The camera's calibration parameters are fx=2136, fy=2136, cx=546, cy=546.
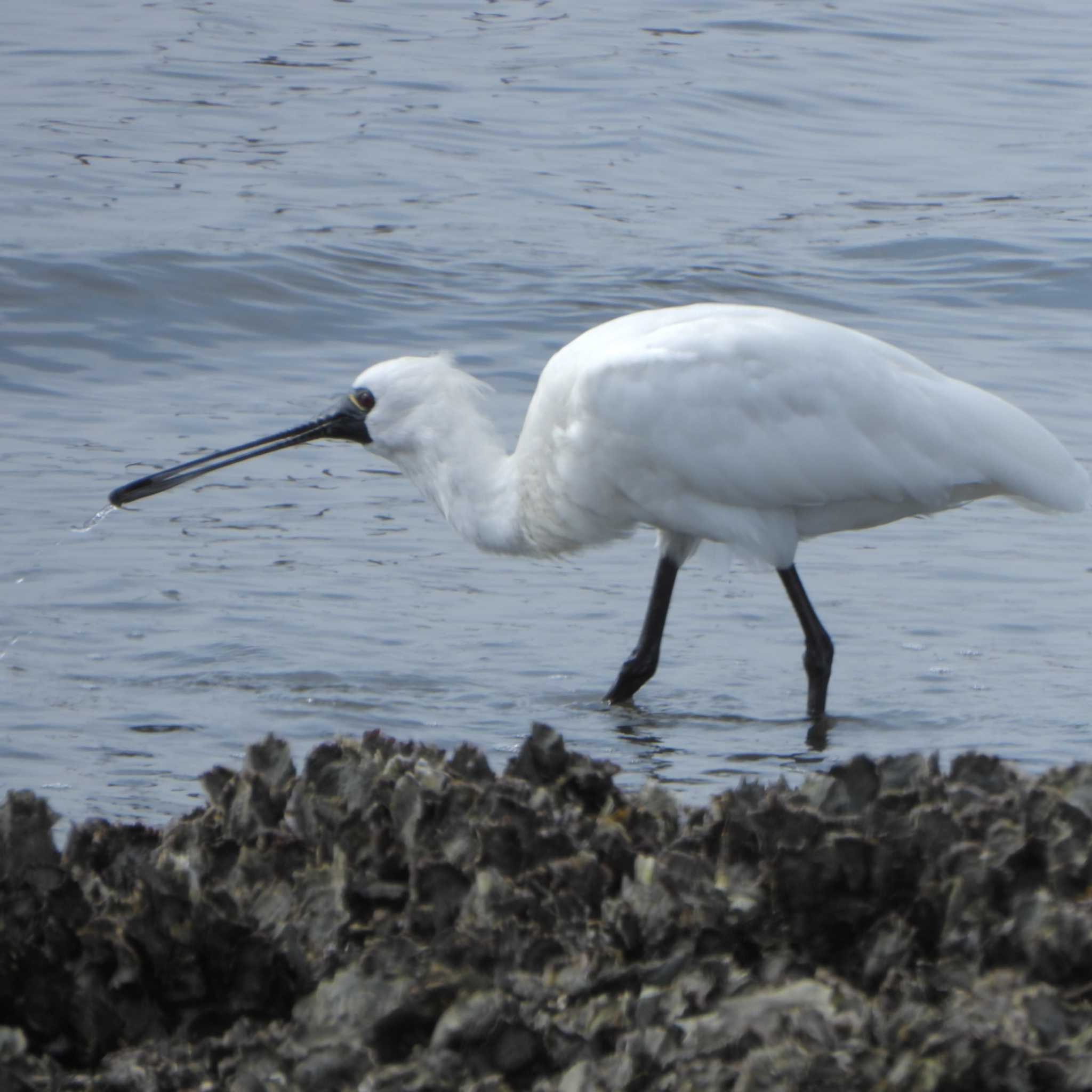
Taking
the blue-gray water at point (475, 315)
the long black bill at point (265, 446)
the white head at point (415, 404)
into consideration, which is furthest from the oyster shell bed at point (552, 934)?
the long black bill at point (265, 446)

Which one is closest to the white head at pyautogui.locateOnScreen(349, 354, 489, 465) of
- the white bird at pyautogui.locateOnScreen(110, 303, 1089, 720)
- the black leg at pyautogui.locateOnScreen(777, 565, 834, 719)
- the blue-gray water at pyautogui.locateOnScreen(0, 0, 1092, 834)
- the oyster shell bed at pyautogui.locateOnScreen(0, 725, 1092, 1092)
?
the white bird at pyautogui.locateOnScreen(110, 303, 1089, 720)

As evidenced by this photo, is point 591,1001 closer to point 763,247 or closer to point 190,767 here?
point 190,767

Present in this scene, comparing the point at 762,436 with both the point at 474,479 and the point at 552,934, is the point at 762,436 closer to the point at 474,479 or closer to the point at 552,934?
the point at 474,479

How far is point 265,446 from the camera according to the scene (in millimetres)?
8172

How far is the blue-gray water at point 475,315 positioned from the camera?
746 cm

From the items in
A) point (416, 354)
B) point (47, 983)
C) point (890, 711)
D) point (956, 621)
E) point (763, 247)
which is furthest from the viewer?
point (763, 247)

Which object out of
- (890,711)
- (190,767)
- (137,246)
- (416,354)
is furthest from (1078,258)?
(190,767)

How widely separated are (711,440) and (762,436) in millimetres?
209

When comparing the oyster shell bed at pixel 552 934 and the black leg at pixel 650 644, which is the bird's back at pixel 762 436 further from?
the oyster shell bed at pixel 552 934

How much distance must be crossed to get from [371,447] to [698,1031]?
5.18 meters

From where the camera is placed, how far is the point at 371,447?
7.91 metres

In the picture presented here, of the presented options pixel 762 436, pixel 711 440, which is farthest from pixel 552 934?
pixel 762 436

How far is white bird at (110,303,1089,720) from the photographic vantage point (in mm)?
7531

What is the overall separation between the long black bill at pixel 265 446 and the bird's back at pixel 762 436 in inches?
25.7
